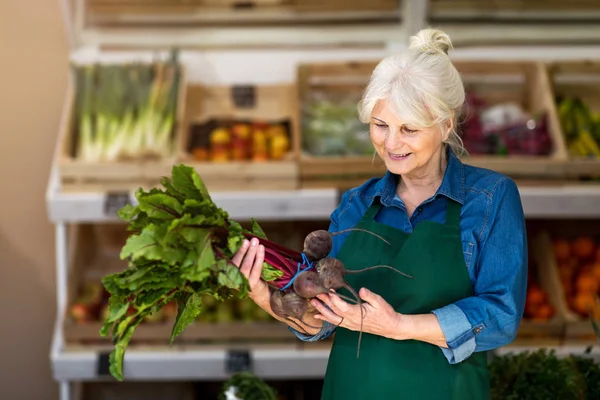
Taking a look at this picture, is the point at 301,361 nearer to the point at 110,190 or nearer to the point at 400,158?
the point at 110,190

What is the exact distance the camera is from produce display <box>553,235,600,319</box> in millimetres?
3852

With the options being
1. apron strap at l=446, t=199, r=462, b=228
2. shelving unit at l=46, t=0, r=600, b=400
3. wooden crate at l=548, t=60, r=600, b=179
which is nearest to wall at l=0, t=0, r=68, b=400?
shelving unit at l=46, t=0, r=600, b=400

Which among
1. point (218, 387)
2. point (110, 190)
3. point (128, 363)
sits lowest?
point (218, 387)

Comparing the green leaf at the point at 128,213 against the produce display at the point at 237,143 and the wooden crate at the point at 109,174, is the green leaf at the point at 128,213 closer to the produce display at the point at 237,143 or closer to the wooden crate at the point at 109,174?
the wooden crate at the point at 109,174

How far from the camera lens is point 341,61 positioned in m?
4.07

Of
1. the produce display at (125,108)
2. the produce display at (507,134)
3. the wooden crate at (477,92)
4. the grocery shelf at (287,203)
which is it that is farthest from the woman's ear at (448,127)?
the produce display at (125,108)

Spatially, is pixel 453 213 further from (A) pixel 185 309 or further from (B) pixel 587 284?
(B) pixel 587 284

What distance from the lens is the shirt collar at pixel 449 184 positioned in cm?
206

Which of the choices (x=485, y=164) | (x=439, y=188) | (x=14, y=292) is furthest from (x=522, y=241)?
(x=14, y=292)

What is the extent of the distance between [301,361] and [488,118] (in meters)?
1.46

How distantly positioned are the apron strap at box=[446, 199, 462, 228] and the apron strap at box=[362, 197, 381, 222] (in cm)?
19

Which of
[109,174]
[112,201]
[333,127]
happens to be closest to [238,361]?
[112,201]

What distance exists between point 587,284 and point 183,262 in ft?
8.50

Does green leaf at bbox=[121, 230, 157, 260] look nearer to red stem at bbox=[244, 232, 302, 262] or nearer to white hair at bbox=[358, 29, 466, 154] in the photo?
red stem at bbox=[244, 232, 302, 262]
